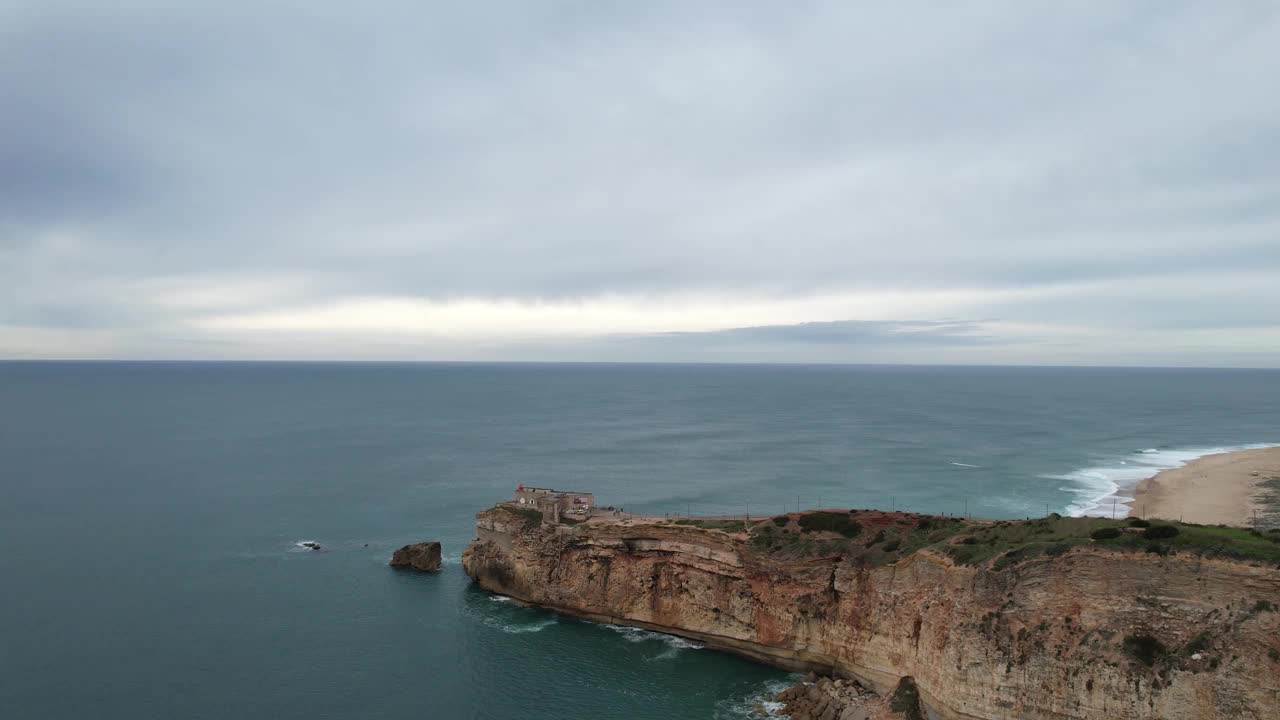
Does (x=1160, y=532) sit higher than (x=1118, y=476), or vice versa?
(x=1160, y=532)

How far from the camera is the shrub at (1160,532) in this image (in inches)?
1100

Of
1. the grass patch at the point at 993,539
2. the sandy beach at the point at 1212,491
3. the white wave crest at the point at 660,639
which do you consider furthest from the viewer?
the sandy beach at the point at 1212,491

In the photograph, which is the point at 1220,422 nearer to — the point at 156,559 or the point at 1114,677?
the point at 1114,677

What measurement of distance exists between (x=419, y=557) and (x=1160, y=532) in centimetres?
4563

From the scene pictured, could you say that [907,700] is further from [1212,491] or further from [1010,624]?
[1212,491]

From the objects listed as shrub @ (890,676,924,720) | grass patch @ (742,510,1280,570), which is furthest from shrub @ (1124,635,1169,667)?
shrub @ (890,676,924,720)

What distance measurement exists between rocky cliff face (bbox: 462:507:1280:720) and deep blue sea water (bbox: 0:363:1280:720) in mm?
3475

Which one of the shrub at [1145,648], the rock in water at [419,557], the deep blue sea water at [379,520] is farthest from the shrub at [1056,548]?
the rock in water at [419,557]

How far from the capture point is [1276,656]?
23.7 meters

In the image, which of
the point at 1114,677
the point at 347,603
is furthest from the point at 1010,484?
the point at 347,603

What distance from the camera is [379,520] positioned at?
67438mm

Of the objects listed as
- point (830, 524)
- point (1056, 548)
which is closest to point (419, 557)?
point (830, 524)

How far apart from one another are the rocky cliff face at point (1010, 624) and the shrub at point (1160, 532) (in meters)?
1.80

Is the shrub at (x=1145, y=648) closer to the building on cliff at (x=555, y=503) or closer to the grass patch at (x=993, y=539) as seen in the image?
the grass patch at (x=993, y=539)
